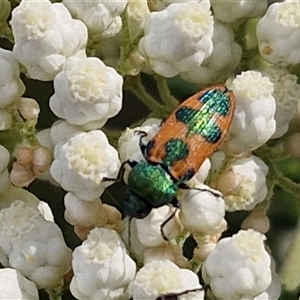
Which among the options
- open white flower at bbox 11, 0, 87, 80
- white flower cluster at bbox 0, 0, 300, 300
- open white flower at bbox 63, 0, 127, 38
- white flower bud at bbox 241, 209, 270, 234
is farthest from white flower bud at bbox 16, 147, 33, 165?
white flower bud at bbox 241, 209, 270, 234

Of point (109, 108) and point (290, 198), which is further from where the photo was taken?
point (290, 198)

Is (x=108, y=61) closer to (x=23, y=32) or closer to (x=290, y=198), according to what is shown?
(x=23, y=32)

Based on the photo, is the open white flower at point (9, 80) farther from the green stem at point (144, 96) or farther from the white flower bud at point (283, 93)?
the white flower bud at point (283, 93)

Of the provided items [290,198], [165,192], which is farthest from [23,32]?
[290,198]

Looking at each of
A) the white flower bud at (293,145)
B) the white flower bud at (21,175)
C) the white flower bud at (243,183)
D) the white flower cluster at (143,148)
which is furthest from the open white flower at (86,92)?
the white flower bud at (293,145)

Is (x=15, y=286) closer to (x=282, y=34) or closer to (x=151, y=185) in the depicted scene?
(x=151, y=185)

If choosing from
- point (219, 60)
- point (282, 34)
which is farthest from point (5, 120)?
point (282, 34)
